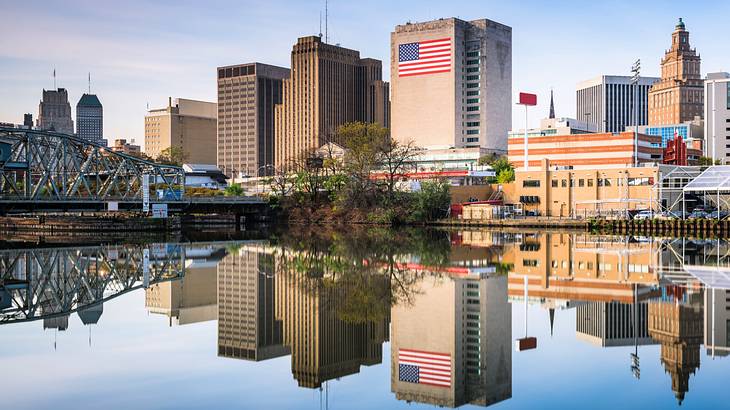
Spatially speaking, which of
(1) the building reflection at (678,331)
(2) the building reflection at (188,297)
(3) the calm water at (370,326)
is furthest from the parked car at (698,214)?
(1) the building reflection at (678,331)

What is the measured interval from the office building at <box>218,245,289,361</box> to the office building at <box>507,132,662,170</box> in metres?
74.7

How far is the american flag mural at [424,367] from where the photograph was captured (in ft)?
64.7

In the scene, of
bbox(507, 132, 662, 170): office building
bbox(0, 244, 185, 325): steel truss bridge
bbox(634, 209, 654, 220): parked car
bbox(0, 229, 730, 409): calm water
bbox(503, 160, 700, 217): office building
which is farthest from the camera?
bbox(507, 132, 662, 170): office building

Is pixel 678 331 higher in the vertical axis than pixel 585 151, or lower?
lower

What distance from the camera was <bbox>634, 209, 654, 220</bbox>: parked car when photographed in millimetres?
90919

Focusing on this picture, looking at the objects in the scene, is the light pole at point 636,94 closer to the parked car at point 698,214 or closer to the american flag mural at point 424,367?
the parked car at point 698,214

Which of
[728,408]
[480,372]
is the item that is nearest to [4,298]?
[480,372]

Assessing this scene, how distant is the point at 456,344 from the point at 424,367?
230 centimetres

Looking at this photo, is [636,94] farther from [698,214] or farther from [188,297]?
[188,297]

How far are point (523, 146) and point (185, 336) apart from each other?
99.7 m

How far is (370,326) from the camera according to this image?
2569 cm

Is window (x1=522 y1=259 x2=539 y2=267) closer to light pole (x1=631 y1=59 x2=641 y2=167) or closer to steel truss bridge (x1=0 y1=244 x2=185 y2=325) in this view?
steel truss bridge (x1=0 y1=244 x2=185 y2=325)

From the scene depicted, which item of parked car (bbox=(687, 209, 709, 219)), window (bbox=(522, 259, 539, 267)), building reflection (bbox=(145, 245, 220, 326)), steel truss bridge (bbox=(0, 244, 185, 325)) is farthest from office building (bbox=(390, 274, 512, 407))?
parked car (bbox=(687, 209, 709, 219))

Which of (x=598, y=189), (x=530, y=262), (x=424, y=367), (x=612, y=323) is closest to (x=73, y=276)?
(x=530, y=262)
